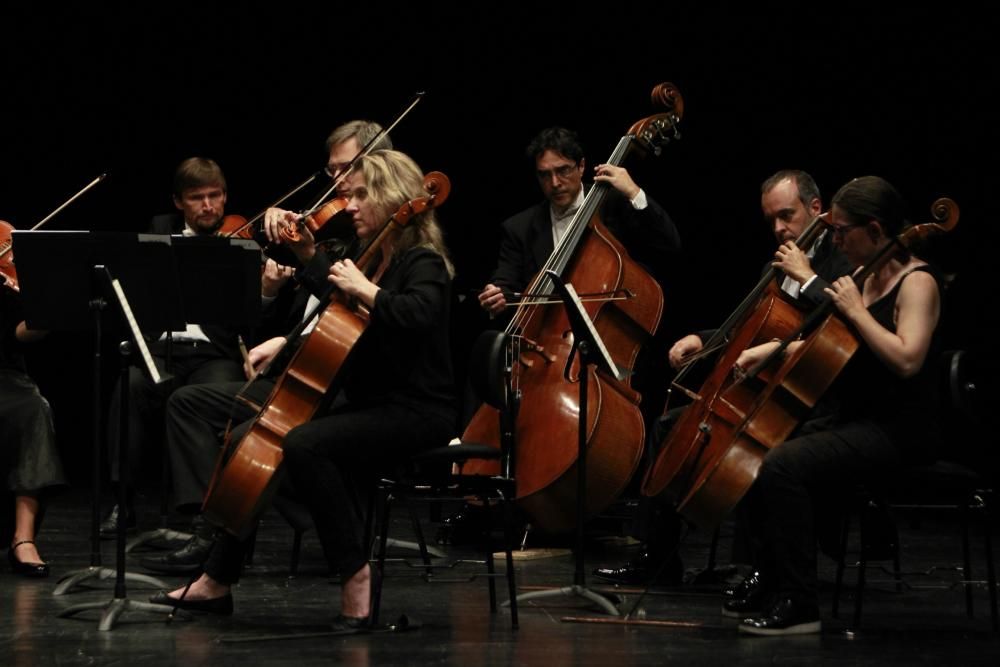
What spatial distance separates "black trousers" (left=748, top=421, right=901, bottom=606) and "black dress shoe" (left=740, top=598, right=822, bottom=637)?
2cm

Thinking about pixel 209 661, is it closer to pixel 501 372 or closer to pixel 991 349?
pixel 501 372

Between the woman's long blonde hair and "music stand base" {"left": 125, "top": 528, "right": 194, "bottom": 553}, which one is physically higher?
the woman's long blonde hair

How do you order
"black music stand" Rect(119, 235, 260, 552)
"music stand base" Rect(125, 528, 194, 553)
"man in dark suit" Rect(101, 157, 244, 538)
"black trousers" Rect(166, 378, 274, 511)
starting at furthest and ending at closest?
"man in dark suit" Rect(101, 157, 244, 538) < "music stand base" Rect(125, 528, 194, 553) < "black trousers" Rect(166, 378, 274, 511) < "black music stand" Rect(119, 235, 260, 552)

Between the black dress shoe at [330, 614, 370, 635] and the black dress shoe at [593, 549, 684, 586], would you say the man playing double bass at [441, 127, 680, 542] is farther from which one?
the black dress shoe at [330, 614, 370, 635]

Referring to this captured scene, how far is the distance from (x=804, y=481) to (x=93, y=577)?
201 centimetres

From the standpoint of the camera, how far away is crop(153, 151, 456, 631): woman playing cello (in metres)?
3.40

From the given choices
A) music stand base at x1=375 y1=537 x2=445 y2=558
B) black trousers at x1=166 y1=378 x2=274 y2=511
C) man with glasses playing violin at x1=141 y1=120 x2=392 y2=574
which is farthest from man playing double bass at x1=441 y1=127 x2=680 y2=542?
black trousers at x1=166 y1=378 x2=274 y2=511

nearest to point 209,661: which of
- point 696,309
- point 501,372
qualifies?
point 501,372

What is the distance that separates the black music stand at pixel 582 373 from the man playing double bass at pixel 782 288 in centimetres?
36

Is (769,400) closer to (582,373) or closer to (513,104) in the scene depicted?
(582,373)

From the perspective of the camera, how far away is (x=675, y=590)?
13.5 feet

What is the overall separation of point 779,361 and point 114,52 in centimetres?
401

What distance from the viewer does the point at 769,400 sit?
350 centimetres

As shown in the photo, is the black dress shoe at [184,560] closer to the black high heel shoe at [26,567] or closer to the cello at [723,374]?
the black high heel shoe at [26,567]
